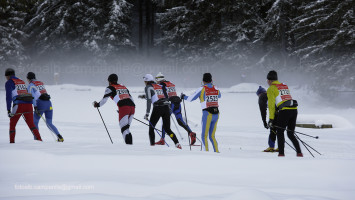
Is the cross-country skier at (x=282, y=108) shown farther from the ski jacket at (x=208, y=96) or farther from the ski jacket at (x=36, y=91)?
the ski jacket at (x=36, y=91)

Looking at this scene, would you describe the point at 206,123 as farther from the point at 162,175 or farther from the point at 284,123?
the point at 162,175

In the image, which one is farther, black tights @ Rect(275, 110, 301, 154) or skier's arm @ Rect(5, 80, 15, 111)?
skier's arm @ Rect(5, 80, 15, 111)

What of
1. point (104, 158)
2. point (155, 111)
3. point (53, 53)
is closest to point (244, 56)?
point (53, 53)

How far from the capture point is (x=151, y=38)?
4062cm

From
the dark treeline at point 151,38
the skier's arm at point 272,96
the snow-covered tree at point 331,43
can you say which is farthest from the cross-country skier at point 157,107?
the dark treeline at point 151,38

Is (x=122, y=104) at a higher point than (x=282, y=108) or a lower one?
higher

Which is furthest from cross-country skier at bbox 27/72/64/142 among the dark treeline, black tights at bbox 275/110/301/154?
the dark treeline

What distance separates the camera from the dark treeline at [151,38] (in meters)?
31.7

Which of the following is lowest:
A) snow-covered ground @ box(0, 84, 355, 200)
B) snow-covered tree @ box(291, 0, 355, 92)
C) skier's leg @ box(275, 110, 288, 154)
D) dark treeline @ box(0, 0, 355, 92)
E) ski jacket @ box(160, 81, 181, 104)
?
snow-covered ground @ box(0, 84, 355, 200)

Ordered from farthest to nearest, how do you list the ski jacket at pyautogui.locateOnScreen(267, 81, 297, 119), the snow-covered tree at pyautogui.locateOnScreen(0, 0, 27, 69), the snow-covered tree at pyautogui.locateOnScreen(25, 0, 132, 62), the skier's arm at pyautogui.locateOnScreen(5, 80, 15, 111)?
the snow-covered tree at pyautogui.locateOnScreen(25, 0, 132, 62) < the snow-covered tree at pyautogui.locateOnScreen(0, 0, 27, 69) < the skier's arm at pyautogui.locateOnScreen(5, 80, 15, 111) < the ski jacket at pyautogui.locateOnScreen(267, 81, 297, 119)

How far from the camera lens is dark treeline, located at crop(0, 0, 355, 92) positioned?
104 ft

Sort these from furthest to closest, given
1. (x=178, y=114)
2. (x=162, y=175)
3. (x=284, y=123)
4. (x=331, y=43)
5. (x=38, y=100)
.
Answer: (x=331, y=43) → (x=178, y=114) → (x=38, y=100) → (x=284, y=123) → (x=162, y=175)

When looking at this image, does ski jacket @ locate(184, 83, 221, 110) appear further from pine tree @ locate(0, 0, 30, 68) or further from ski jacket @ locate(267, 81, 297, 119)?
pine tree @ locate(0, 0, 30, 68)

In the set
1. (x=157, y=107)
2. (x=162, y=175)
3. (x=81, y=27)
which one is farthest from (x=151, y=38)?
(x=162, y=175)
